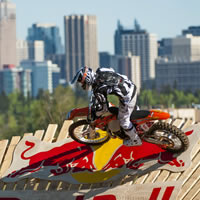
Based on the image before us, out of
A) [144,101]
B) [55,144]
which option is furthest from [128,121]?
[144,101]

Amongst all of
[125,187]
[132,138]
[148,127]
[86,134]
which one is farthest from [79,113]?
[125,187]

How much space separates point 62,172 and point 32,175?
667 mm

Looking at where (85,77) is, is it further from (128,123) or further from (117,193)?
(117,193)

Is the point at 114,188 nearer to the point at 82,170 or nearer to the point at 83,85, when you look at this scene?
the point at 82,170

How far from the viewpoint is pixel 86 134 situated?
655 inches

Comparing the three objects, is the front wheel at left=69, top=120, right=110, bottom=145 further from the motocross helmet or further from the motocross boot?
the motocross helmet

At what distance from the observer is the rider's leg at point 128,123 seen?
15461mm

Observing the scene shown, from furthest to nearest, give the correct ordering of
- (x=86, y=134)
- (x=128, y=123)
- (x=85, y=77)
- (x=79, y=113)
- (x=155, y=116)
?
(x=86, y=134), (x=79, y=113), (x=128, y=123), (x=155, y=116), (x=85, y=77)

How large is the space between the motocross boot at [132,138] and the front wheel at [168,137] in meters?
0.18

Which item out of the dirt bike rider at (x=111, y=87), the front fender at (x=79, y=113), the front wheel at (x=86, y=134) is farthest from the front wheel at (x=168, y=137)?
the front fender at (x=79, y=113)

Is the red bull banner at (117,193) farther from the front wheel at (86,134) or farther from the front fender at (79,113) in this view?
the front fender at (79,113)

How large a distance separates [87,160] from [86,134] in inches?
25.1

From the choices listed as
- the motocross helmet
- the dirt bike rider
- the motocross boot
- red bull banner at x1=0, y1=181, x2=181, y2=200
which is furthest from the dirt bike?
red bull banner at x1=0, y1=181, x2=181, y2=200

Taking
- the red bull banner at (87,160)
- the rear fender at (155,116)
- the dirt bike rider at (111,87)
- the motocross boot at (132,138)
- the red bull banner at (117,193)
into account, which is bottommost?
the red bull banner at (117,193)
